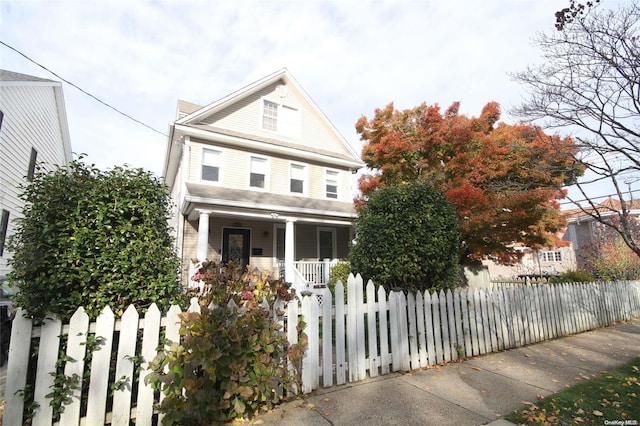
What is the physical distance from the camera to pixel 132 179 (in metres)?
3.22

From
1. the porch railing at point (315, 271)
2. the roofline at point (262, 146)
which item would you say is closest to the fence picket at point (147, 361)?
the porch railing at point (315, 271)

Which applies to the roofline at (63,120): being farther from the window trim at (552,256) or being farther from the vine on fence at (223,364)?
the window trim at (552,256)

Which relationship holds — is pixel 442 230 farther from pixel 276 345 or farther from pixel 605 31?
pixel 605 31

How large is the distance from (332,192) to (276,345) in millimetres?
10874

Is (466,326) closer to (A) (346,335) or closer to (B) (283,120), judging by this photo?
(A) (346,335)

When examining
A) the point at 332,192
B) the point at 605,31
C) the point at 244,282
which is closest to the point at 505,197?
the point at 605,31

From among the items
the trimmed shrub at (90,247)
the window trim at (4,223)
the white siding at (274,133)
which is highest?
the white siding at (274,133)

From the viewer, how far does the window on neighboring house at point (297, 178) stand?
1279 cm

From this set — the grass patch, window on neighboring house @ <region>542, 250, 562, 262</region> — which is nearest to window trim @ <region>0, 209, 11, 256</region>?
the grass patch

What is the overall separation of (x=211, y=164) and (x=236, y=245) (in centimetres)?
316

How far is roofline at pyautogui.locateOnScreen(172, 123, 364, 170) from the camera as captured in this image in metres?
10.8

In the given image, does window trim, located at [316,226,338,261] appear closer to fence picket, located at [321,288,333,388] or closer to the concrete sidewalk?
the concrete sidewalk

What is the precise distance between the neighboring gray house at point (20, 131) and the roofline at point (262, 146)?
13.8 ft

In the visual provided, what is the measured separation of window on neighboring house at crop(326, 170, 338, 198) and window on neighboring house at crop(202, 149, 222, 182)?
4729 mm
